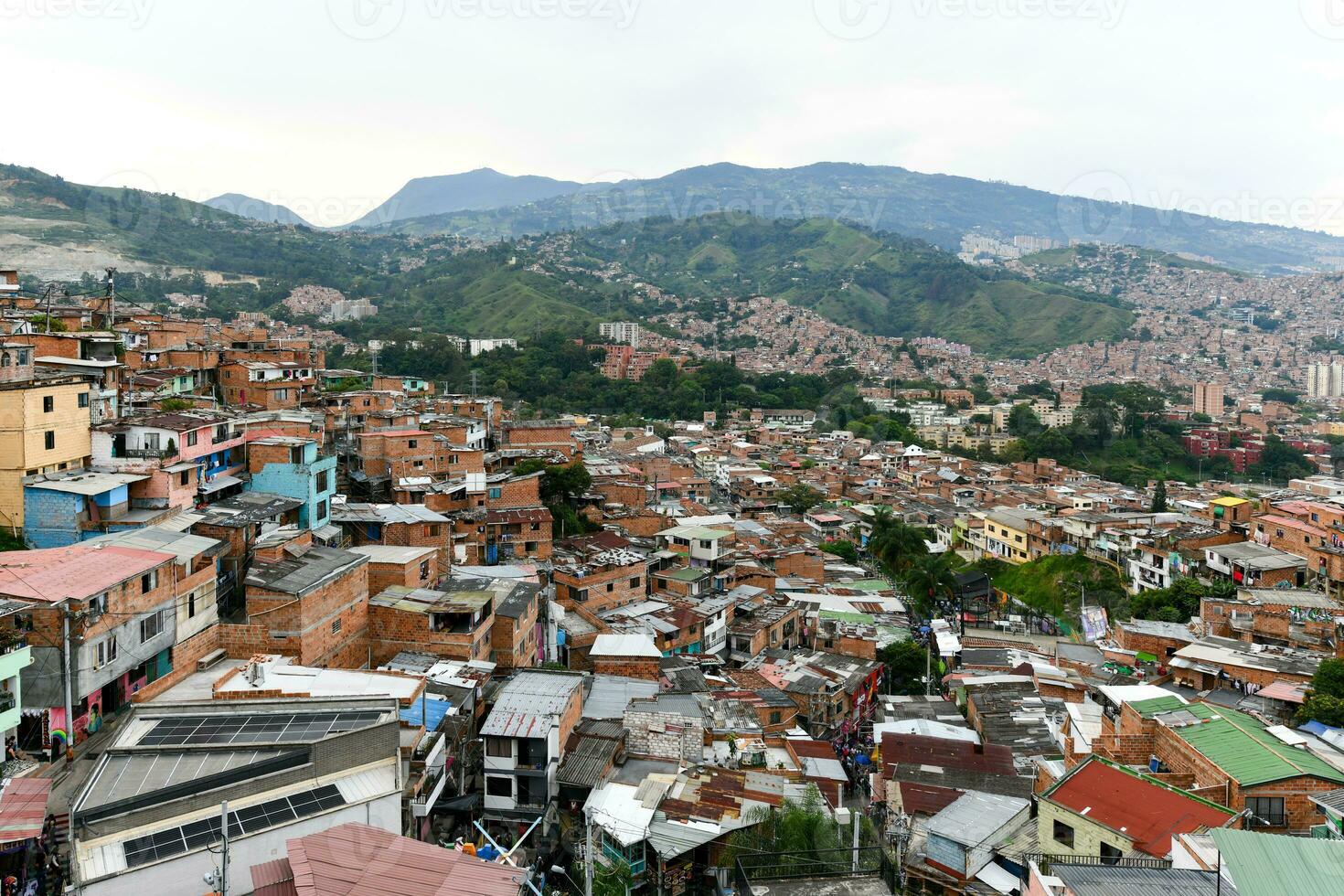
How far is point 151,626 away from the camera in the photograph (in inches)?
374

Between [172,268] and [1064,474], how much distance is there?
205 feet

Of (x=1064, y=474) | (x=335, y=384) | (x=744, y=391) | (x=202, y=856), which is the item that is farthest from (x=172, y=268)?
(x=202, y=856)

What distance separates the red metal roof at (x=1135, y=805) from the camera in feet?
28.2

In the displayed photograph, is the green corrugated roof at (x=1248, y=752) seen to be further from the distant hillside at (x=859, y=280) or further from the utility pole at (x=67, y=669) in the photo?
the distant hillside at (x=859, y=280)

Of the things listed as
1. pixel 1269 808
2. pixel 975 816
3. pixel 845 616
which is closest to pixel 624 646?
pixel 975 816

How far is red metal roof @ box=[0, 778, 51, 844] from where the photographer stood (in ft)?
22.1

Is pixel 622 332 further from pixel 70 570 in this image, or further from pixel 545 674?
pixel 70 570

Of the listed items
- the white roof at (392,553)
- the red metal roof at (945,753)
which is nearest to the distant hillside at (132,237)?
the white roof at (392,553)

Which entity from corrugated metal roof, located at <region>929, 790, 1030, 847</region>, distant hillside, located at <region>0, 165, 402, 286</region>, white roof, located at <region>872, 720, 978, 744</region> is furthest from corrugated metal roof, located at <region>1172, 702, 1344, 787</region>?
distant hillside, located at <region>0, 165, 402, 286</region>

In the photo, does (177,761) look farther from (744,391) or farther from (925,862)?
(744,391)

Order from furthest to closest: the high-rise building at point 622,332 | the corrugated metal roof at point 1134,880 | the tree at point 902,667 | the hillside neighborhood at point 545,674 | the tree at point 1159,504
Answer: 1. the high-rise building at point 622,332
2. the tree at point 1159,504
3. the tree at point 902,667
4. the hillside neighborhood at point 545,674
5. the corrugated metal roof at point 1134,880

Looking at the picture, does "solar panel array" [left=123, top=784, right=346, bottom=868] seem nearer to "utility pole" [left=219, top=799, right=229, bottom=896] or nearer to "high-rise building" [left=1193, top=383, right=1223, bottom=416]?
"utility pole" [left=219, top=799, right=229, bottom=896]

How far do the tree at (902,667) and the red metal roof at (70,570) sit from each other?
1373 centimetres

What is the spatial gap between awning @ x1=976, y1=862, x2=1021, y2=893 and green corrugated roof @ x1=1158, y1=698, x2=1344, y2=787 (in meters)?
2.79
